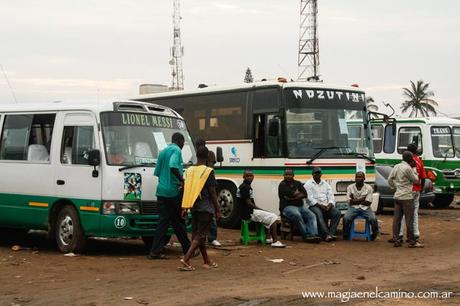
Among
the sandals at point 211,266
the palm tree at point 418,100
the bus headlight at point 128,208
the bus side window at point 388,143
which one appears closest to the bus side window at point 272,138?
the bus headlight at point 128,208

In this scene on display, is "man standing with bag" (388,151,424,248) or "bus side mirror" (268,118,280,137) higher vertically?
"bus side mirror" (268,118,280,137)

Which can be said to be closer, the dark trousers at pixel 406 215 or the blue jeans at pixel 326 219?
the dark trousers at pixel 406 215

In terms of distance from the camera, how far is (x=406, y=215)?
1311cm

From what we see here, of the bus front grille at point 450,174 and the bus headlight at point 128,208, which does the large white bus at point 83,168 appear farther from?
the bus front grille at point 450,174

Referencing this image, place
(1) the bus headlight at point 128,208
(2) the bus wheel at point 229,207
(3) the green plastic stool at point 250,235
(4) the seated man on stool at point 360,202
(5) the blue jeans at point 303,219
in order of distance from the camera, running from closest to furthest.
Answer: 1. (1) the bus headlight at point 128,208
2. (3) the green plastic stool at point 250,235
3. (5) the blue jeans at point 303,219
4. (4) the seated man on stool at point 360,202
5. (2) the bus wheel at point 229,207

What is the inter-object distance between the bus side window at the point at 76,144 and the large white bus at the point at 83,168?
16mm

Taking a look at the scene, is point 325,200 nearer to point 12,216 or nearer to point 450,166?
point 12,216

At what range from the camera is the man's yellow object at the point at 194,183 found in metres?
10.0

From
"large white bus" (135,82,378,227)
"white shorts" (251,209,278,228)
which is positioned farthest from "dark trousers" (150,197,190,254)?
"large white bus" (135,82,378,227)

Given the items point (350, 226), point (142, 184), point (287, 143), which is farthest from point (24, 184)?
point (350, 226)

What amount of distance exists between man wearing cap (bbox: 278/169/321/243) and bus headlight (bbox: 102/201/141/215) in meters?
3.52

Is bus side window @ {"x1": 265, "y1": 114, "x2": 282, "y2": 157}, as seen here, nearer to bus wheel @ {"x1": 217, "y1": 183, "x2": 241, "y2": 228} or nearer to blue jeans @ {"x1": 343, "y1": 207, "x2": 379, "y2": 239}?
bus wheel @ {"x1": 217, "y1": 183, "x2": 241, "y2": 228}

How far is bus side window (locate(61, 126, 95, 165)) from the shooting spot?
451 inches

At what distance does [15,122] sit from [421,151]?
1395 cm
